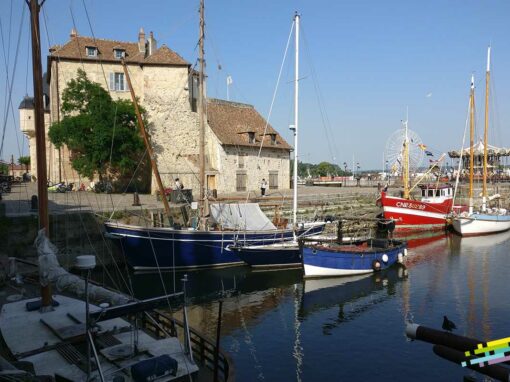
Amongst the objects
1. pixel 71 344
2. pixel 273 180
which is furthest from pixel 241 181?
pixel 71 344

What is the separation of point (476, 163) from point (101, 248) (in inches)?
2986

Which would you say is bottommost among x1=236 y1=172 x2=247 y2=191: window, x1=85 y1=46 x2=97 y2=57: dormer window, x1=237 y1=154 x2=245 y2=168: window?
x1=236 y1=172 x2=247 y2=191: window

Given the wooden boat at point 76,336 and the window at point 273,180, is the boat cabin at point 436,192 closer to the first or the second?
the window at point 273,180

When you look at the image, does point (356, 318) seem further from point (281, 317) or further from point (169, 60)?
point (169, 60)

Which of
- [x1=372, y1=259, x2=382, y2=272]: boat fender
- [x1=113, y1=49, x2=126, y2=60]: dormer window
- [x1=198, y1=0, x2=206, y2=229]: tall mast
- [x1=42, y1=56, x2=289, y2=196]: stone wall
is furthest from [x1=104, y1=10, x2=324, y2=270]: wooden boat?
[x1=113, y1=49, x2=126, y2=60]: dormer window

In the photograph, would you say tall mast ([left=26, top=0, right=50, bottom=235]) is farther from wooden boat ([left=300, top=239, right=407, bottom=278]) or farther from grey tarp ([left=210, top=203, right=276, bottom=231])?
grey tarp ([left=210, top=203, right=276, bottom=231])

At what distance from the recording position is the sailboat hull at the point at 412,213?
38469 mm

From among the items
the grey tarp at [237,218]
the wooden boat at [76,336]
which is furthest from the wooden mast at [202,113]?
the wooden boat at [76,336]

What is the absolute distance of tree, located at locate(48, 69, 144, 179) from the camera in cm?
3441

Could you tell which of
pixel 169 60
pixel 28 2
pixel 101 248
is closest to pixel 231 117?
pixel 169 60

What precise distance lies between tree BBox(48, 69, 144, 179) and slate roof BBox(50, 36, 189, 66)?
3.93m

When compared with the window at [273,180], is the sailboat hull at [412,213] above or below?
below

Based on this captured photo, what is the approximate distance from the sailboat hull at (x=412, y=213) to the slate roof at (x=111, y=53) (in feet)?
77.2

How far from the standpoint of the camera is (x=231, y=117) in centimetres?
4803
